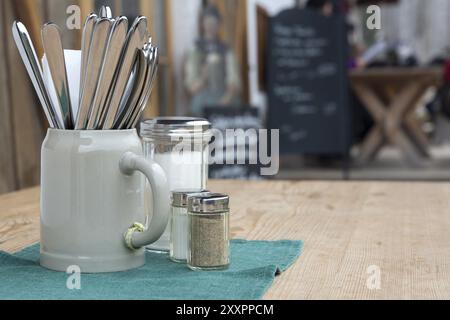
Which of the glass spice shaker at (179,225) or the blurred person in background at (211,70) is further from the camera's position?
the blurred person in background at (211,70)

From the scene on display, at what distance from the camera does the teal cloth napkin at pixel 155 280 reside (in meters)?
0.59

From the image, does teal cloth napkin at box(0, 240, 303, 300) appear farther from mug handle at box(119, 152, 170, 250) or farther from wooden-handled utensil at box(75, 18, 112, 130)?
wooden-handled utensil at box(75, 18, 112, 130)

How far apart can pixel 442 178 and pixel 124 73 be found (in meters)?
4.08

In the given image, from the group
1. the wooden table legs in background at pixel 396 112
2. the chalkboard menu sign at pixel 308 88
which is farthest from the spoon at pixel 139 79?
the wooden table legs in background at pixel 396 112

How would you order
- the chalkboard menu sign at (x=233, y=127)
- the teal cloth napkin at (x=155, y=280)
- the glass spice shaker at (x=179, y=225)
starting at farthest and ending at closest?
1. the chalkboard menu sign at (x=233, y=127)
2. the glass spice shaker at (x=179, y=225)
3. the teal cloth napkin at (x=155, y=280)

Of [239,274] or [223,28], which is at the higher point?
[223,28]

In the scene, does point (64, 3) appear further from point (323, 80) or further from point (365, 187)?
point (323, 80)

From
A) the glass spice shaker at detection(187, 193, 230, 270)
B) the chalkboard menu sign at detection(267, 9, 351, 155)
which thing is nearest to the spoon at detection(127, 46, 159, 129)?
the glass spice shaker at detection(187, 193, 230, 270)

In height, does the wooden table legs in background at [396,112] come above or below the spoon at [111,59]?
below

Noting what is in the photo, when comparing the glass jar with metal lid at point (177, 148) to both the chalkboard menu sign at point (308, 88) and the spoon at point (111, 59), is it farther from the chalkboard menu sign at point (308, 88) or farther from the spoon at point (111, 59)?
the chalkboard menu sign at point (308, 88)

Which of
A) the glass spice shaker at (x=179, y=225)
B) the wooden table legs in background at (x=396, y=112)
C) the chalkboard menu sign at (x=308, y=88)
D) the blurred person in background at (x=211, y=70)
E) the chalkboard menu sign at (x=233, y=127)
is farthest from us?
the wooden table legs in background at (x=396, y=112)

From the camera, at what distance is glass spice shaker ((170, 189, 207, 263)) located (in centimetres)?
71

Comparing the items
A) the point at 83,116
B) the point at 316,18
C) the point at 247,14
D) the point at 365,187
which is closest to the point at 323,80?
the point at 316,18

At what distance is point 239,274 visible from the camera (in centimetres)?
66
